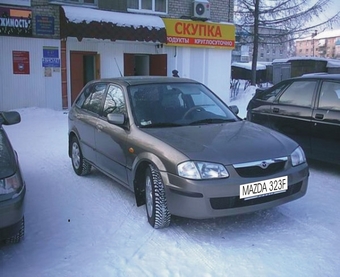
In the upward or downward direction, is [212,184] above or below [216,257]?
above

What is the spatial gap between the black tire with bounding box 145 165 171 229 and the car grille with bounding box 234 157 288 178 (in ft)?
2.50

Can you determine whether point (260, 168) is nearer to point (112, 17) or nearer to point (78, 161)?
point (78, 161)

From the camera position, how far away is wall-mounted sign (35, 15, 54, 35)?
42.5 feet

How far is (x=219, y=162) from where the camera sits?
3656 mm

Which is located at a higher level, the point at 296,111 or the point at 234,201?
the point at 296,111

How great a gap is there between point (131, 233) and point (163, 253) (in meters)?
0.53

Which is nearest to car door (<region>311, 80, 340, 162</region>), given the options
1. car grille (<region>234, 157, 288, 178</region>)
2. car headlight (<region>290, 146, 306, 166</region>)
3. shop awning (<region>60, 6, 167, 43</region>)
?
car headlight (<region>290, 146, 306, 166</region>)

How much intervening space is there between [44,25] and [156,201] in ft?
35.3

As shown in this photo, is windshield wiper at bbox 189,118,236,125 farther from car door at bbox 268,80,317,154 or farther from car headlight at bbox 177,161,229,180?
car door at bbox 268,80,317,154

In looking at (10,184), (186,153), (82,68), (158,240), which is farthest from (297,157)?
(82,68)


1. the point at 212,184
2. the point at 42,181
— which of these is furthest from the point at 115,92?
the point at 212,184

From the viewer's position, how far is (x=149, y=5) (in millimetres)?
15688

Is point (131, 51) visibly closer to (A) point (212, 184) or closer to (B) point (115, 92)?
(B) point (115, 92)

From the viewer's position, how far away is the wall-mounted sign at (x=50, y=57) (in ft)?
43.6
